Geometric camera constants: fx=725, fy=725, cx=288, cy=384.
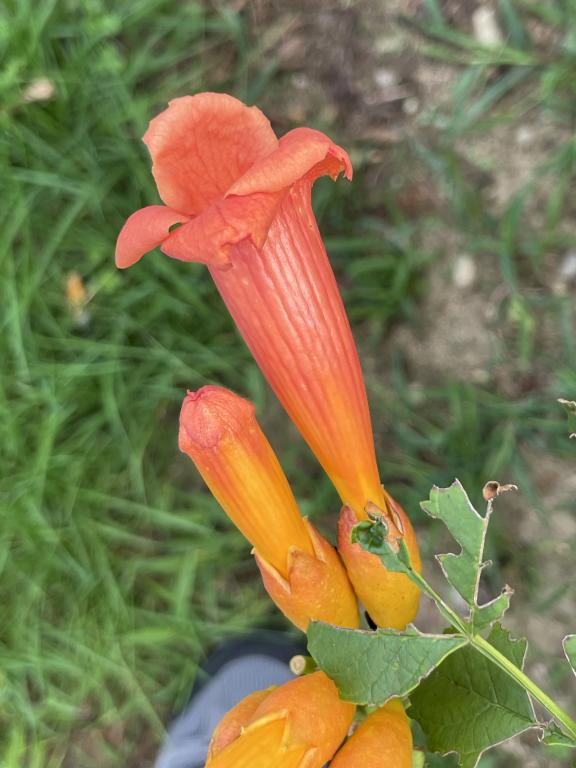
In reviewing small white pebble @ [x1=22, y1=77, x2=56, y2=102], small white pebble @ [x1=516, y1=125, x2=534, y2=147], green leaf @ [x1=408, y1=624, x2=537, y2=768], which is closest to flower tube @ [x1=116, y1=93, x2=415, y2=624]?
green leaf @ [x1=408, y1=624, x2=537, y2=768]

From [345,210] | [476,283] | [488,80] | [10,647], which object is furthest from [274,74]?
[10,647]

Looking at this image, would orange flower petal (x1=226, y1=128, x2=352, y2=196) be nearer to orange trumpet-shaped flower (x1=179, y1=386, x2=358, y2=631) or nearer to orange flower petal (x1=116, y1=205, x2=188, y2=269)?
orange flower petal (x1=116, y1=205, x2=188, y2=269)

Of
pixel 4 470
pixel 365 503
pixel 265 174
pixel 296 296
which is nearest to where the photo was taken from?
pixel 265 174

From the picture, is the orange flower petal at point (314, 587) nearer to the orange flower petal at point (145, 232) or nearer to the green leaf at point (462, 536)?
the green leaf at point (462, 536)

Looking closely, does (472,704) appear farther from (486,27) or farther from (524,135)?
(486,27)

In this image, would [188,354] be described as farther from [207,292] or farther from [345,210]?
[345,210]
